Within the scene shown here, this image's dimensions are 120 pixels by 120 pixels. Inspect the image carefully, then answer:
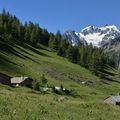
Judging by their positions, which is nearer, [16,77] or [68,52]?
[16,77]

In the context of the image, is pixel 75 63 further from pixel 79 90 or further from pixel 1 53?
pixel 79 90

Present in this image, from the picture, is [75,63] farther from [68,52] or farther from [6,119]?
[6,119]

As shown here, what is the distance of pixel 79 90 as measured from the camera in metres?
113

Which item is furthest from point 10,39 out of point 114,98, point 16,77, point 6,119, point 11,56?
point 6,119

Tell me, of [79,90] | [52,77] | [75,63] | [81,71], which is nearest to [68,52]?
[75,63]

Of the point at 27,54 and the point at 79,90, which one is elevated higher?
the point at 27,54

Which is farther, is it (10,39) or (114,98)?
(10,39)

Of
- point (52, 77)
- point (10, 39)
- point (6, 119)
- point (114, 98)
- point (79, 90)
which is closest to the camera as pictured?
point (6, 119)

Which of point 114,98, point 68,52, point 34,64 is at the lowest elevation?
point 114,98

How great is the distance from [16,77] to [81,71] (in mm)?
56686

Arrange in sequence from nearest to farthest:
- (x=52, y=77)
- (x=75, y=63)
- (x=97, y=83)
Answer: (x=52, y=77) → (x=97, y=83) → (x=75, y=63)

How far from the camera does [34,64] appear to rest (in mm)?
148375

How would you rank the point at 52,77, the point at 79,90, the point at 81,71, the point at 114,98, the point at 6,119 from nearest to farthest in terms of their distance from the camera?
1. the point at 6,119
2. the point at 114,98
3. the point at 79,90
4. the point at 52,77
5. the point at 81,71

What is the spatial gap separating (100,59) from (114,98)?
109741 mm
